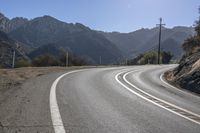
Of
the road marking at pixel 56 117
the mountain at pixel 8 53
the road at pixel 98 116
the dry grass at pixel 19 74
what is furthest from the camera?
the mountain at pixel 8 53

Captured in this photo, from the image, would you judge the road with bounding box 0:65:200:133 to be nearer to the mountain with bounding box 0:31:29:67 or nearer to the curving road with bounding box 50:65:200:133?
the curving road with bounding box 50:65:200:133

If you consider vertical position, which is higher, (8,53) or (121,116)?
(8,53)

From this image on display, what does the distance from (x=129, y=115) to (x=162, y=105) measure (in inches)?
111

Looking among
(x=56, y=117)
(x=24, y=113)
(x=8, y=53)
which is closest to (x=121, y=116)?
(x=56, y=117)

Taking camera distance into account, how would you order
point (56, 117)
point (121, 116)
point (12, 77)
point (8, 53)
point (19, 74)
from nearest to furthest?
point (56, 117) < point (121, 116) < point (12, 77) < point (19, 74) < point (8, 53)

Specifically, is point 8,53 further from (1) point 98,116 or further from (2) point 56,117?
(2) point 56,117

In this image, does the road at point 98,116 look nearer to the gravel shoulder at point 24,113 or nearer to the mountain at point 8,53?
the gravel shoulder at point 24,113

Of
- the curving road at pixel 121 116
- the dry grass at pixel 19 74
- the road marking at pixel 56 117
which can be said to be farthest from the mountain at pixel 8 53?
the road marking at pixel 56 117

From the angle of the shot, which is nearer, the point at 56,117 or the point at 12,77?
the point at 56,117

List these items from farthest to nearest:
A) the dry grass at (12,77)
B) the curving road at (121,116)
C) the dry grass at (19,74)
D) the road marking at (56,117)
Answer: the dry grass at (19,74) < the dry grass at (12,77) < the curving road at (121,116) < the road marking at (56,117)

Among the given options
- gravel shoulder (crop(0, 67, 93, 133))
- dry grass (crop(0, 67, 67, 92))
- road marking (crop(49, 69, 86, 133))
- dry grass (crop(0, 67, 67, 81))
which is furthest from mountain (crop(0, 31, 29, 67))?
road marking (crop(49, 69, 86, 133))

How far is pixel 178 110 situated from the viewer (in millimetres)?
11367

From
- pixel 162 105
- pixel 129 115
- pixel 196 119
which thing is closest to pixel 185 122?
pixel 196 119

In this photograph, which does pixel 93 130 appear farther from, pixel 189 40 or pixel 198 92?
pixel 189 40
